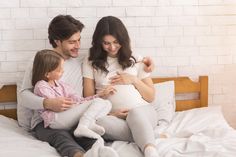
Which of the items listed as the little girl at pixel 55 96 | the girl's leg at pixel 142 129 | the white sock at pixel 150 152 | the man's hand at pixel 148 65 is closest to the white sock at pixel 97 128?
the little girl at pixel 55 96

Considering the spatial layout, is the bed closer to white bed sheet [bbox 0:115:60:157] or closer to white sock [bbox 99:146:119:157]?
white bed sheet [bbox 0:115:60:157]

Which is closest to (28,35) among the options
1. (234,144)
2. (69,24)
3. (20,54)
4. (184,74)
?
(20,54)

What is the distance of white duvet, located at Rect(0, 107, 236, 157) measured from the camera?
1.69 metres

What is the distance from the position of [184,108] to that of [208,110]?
191 millimetres

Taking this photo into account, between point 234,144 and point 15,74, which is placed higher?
point 15,74

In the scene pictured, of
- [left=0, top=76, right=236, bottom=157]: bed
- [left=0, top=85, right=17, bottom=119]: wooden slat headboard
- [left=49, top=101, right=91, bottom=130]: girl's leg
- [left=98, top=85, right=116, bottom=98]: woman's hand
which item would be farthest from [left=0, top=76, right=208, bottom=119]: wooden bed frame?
[left=0, top=85, right=17, bottom=119]: wooden slat headboard

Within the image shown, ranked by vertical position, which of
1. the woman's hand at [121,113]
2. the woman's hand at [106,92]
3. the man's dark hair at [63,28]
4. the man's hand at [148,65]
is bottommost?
the woman's hand at [121,113]

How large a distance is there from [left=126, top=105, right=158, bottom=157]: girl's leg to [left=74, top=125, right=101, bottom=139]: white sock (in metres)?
0.16

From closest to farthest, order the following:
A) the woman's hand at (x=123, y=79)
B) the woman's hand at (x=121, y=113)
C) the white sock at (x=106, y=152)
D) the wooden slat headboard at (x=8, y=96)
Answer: the white sock at (x=106, y=152)
the woman's hand at (x=121, y=113)
the woman's hand at (x=123, y=79)
the wooden slat headboard at (x=8, y=96)

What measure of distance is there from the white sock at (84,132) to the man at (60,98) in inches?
1.1

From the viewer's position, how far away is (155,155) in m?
1.63

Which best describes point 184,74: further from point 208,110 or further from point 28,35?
point 28,35

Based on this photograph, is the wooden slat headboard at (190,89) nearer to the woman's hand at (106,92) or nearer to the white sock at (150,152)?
the woman's hand at (106,92)

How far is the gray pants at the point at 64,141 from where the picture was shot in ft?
5.56
